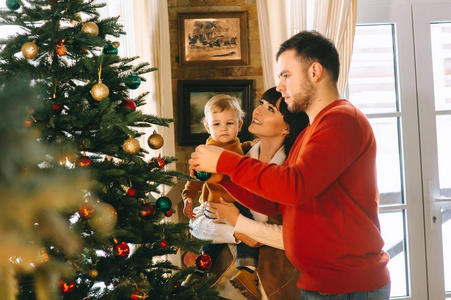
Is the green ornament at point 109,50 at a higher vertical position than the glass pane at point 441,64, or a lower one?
lower

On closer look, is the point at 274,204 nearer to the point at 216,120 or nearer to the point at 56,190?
the point at 216,120

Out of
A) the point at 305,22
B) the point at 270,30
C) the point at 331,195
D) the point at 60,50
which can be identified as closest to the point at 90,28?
the point at 60,50

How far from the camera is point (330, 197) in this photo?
168 cm

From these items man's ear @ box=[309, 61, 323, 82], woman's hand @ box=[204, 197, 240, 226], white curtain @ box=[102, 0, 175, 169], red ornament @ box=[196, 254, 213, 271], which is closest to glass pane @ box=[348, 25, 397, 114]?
white curtain @ box=[102, 0, 175, 169]

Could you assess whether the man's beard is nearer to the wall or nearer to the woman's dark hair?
the woman's dark hair

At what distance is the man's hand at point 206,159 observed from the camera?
5.52 ft

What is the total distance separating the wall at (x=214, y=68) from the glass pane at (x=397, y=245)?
1.24 metres

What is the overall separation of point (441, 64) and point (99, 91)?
2685 mm

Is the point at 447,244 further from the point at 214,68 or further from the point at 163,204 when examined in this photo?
the point at 163,204

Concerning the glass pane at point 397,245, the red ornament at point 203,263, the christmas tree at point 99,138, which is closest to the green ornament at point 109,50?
the christmas tree at point 99,138

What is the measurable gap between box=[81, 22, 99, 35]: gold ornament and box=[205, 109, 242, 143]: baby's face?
39.1 inches

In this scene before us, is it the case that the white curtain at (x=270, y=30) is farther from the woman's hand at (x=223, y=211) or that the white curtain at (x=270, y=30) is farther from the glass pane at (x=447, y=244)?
the glass pane at (x=447, y=244)

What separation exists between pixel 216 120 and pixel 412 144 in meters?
1.56

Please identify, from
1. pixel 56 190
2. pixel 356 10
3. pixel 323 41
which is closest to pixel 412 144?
pixel 356 10
